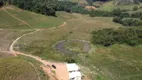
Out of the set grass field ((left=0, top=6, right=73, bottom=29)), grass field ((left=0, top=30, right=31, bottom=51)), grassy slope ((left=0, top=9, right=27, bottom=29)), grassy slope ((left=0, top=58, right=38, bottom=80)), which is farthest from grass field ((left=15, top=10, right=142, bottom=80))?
grassy slope ((left=0, top=58, right=38, bottom=80))

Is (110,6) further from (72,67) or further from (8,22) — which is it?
(72,67)

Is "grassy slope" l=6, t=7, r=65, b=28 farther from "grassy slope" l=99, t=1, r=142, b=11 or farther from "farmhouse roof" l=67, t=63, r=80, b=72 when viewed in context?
"grassy slope" l=99, t=1, r=142, b=11

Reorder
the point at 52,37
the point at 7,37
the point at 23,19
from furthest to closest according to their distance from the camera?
the point at 23,19 → the point at 52,37 → the point at 7,37

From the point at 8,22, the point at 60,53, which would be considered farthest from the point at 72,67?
the point at 8,22

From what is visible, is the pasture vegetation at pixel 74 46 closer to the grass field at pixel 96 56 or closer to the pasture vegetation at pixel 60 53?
the pasture vegetation at pixel 60 53

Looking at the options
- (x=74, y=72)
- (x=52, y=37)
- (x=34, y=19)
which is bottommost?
(x=74, y=72)

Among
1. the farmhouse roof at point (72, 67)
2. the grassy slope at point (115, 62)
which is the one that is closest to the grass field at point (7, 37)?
the farmhouse roof at point (72, 67)

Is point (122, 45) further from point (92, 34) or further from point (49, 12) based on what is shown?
point (49, 12)
